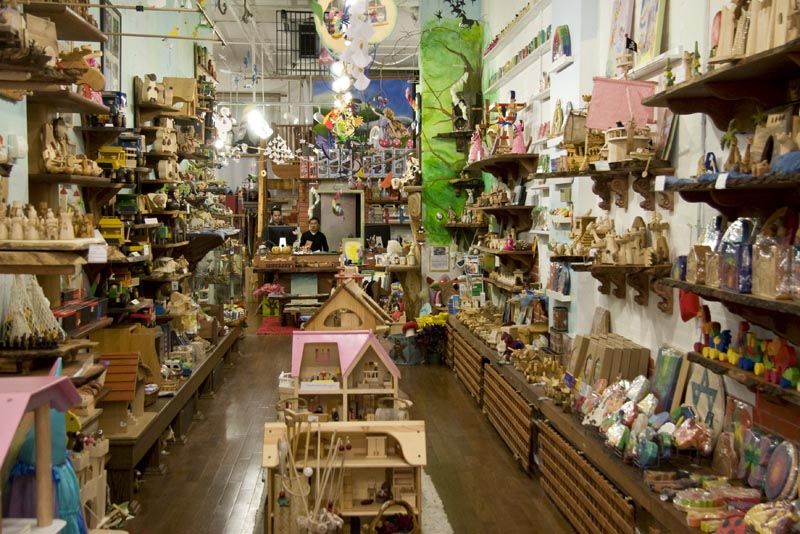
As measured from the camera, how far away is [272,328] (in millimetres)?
13781

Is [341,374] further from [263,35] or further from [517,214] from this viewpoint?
[263,35]

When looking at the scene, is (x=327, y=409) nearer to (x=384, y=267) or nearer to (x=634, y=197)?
(x=634, y=197)

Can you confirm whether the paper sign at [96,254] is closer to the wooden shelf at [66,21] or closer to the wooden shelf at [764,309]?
the wooden shelf at [66,21]

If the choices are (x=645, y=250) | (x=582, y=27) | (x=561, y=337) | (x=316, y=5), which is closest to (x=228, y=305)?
(x=316, y=5)

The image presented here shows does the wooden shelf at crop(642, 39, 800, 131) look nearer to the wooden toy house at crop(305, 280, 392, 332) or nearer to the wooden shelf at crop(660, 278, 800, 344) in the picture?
the wooden shelf at crop(660, 278, 800, 344)

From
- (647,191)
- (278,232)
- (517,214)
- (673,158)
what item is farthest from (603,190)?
(278,232)

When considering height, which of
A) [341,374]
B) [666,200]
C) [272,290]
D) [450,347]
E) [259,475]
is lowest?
[259,475]

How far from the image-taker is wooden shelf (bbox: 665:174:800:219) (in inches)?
128

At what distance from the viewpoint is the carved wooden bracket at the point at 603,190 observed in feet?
17.6

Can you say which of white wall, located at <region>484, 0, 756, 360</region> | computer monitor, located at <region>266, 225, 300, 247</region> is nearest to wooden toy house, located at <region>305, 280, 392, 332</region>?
white wall, located at <region>484, 0, 756, 360</region>

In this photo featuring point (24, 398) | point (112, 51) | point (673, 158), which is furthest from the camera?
point (112, 51)

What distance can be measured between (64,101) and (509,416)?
381cm

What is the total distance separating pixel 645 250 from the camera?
14.8ft

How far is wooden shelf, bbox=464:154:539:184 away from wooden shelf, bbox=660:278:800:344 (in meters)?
4.54
